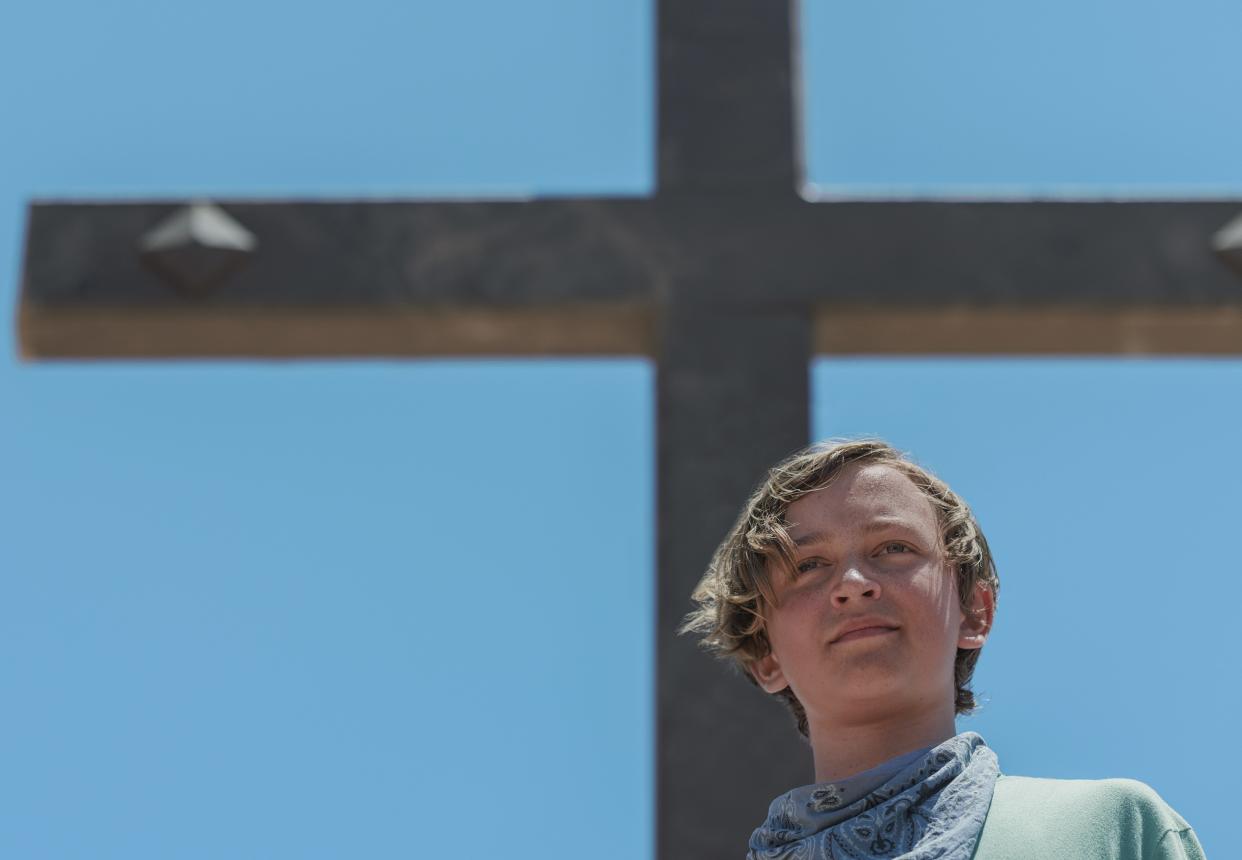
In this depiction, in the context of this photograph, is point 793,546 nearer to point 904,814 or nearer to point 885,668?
point 885,668

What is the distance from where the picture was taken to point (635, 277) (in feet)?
11.4

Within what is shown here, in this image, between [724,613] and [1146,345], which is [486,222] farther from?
[724,613]

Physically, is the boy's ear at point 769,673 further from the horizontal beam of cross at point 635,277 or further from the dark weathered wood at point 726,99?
the dark weathered wood at point 726,99

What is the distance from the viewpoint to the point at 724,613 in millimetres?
2330

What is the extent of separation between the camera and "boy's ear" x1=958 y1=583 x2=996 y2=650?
2.26 m

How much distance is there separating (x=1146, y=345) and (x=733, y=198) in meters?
0.72

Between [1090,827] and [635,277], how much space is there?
1658mm

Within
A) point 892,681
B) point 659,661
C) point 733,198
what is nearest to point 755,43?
point 733,198

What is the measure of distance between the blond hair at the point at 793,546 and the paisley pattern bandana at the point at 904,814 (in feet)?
0.70

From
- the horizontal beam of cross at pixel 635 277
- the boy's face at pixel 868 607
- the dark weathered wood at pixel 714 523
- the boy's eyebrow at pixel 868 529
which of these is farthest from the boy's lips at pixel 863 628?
the horizontal beam of cross at pixel 635 277

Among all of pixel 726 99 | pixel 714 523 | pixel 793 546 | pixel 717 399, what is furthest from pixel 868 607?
pixel 726 99

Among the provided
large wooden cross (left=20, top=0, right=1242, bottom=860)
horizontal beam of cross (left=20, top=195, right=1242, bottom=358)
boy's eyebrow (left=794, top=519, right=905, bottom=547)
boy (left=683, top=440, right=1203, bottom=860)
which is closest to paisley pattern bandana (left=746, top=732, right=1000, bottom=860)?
boy (left=683, top=440, right=1203, bottom=860)

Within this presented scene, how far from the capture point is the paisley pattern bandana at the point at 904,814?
6.59ft

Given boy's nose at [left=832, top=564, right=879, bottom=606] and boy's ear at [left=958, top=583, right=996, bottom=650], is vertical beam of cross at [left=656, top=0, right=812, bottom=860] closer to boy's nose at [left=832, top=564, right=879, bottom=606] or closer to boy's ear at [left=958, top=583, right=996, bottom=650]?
boy's ear at [left=958, top=583, right=996, bottom=650]
